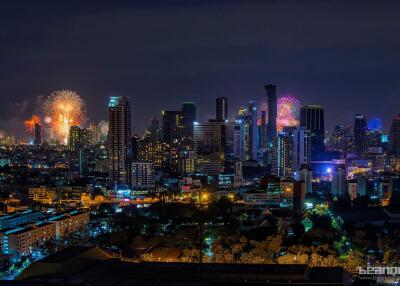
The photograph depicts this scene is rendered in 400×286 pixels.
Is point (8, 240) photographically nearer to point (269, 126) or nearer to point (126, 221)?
point (126, 221)

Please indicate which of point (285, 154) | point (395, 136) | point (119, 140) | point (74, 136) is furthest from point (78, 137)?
point (395, 136)

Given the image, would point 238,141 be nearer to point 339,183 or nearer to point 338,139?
point 338,139

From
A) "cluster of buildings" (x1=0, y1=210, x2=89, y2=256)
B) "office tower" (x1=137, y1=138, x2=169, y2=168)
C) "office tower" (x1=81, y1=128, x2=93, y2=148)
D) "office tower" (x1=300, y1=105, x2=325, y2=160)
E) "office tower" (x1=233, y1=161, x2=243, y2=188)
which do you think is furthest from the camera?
"office tower" (x1=81, y1=128, x2=93, y2=148)

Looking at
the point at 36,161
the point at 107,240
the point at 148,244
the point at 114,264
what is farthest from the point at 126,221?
the point at 36,161

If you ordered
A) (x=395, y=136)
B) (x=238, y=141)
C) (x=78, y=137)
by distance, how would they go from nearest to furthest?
1. (x=395, y=136)
2. (x=238, y=141)
3. (x=78, y=137)

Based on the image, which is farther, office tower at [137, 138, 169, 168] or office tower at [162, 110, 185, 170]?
office tower at [162, 110, 185, 170]

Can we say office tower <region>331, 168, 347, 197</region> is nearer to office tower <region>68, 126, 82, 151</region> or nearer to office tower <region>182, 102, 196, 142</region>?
office tower <region>182, 102, 196, 142</region>

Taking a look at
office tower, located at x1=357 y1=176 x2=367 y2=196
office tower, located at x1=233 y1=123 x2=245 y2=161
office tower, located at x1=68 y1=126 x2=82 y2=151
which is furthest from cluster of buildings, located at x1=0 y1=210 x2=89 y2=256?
office tower, located at x1=68 y1=126 x2=82 y2=151
